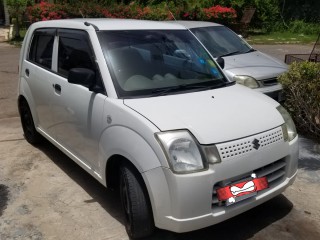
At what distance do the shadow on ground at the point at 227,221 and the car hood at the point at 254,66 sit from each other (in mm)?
2651

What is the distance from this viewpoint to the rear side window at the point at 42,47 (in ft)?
15.4

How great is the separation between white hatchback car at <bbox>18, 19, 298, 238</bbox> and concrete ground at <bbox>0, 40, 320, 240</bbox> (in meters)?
0.36

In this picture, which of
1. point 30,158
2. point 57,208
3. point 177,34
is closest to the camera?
point 57,208

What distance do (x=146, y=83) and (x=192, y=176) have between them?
1.14 metres

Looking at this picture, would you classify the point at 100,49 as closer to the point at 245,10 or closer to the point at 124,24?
the point at 124,24

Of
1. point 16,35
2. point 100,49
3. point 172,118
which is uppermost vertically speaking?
point 100,49

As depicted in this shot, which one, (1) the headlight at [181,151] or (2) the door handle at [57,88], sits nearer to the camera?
(1) the headlight at [181,151]

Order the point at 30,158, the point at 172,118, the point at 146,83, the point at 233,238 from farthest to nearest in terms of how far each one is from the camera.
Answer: the point at 30,158
the point at 146,83
the point at 233,238
the point at 172,118

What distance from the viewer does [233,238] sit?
3350 mm

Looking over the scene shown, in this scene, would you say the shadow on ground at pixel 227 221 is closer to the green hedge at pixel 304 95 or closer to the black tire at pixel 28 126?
the black tire at pixel 28 126

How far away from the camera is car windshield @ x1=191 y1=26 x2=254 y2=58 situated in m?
7.17

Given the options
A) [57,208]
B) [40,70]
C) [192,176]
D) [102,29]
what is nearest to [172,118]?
[192,176]

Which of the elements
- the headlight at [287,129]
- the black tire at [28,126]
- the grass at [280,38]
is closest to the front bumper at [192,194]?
the headlight at [287,129]

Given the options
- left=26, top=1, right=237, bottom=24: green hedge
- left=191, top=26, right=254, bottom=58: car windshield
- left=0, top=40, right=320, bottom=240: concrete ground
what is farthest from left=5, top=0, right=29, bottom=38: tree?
left=0, top=40, right=320, bottom=240: concrete ground
